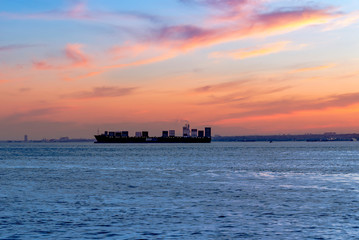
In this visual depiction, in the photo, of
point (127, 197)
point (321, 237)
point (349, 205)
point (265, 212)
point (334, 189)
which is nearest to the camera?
point (321, 237)

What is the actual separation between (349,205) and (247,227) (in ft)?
35.2

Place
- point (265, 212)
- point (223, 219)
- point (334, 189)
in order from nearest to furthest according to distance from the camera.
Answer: point (223, 219)
point (265, 212)
point (334, 189)

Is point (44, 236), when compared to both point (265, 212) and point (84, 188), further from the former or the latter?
point (84, 188)

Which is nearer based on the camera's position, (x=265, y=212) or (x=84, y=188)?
(x=265, y=212)

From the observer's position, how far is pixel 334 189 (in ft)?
134

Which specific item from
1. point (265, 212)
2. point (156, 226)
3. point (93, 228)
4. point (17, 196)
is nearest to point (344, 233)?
point (265, 212)

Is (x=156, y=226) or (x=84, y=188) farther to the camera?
(x=84, y=188)

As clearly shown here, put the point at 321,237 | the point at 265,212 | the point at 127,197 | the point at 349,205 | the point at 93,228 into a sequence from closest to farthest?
the point at 321,237
the point at 93,228
the point at 265,212
the point at 349,205
the point at 127,197

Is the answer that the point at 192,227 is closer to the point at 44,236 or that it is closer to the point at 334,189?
the point at 44,236

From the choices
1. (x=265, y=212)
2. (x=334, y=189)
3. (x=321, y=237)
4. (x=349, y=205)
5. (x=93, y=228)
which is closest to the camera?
(x=321, y=237)

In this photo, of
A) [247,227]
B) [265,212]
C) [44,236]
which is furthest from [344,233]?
[44,236]

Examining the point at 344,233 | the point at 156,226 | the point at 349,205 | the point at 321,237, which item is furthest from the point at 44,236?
the point at 349,205

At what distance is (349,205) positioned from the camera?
30656 millimetres

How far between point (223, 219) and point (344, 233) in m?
6.74
